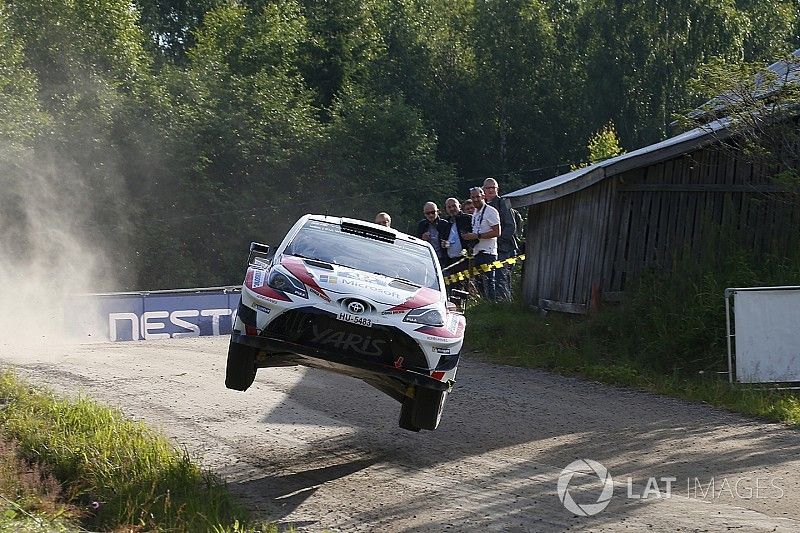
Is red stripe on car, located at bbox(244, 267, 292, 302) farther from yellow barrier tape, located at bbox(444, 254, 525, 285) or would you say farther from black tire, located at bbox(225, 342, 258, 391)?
yellow barrier tape, located at bbox(444, 254, 525, 285)

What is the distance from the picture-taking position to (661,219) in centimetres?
1755

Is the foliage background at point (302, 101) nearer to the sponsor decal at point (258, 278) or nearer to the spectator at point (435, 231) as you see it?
the spectator at point (435, 231)

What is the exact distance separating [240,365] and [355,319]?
3.73 feet

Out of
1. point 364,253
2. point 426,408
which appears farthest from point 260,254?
point 426,408

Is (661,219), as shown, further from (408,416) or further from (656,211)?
(408,416)

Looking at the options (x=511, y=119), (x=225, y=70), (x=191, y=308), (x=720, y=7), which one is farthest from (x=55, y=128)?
(x=720, y=7)

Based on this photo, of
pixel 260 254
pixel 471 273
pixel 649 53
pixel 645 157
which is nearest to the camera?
pixel 260 254

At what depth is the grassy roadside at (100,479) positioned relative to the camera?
26.7 feet

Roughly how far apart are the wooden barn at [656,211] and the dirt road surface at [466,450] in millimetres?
3672

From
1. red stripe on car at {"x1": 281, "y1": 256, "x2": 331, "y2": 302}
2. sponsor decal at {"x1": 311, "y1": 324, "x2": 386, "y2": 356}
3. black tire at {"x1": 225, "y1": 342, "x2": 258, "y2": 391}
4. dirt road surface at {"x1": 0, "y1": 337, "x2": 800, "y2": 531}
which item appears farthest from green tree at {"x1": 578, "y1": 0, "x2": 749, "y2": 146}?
black tire at {"x1": 225, "y1": 342, "x2": 258, "y2": 391}

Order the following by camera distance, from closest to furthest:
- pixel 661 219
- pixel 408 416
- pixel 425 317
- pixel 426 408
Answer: pixel 426 408 < pixel 425 317 < pixel 408 416 < pixel 661 219

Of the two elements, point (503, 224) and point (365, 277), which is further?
point (503, 224)

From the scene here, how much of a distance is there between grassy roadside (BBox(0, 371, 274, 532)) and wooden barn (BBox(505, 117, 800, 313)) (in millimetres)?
9306

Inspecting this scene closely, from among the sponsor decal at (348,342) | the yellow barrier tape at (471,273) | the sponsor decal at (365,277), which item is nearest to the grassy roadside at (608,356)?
the yellow barrier tape at (471,273)
